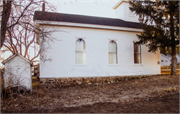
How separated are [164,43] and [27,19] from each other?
9309 millimetres

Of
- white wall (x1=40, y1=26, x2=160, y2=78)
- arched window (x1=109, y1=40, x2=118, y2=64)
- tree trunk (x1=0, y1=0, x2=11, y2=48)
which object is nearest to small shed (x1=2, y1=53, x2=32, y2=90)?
tree trunk (x1=0, y1=0, x2=11, y2=48)

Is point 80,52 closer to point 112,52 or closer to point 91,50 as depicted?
point 91,50

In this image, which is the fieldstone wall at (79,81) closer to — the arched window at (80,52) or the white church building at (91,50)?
the white church building at (91,50)

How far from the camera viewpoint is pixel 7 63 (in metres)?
6.84

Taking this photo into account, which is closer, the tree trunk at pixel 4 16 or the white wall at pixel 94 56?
the tree trunk at pixel 4 16

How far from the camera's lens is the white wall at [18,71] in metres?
6.71

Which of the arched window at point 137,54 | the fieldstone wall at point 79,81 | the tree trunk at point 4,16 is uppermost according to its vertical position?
the tree trunk at point 4,16

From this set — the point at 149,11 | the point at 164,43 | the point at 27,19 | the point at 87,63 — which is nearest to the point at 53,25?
the point at 27,19

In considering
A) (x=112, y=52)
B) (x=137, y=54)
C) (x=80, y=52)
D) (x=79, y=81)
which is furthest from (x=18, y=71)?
(x=137, y=54)

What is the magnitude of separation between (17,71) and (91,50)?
539 cm

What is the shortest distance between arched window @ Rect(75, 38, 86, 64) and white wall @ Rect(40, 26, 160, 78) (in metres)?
0.24

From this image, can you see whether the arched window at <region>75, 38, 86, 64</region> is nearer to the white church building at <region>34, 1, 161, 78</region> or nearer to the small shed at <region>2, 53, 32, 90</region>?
the white church building at <region>34, 1, 161, 78</region>

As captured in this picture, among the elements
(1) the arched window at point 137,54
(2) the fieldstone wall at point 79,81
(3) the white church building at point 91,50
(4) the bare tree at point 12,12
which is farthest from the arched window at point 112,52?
(4) the bare tree at point 12,12

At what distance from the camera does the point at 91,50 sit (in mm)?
10789
